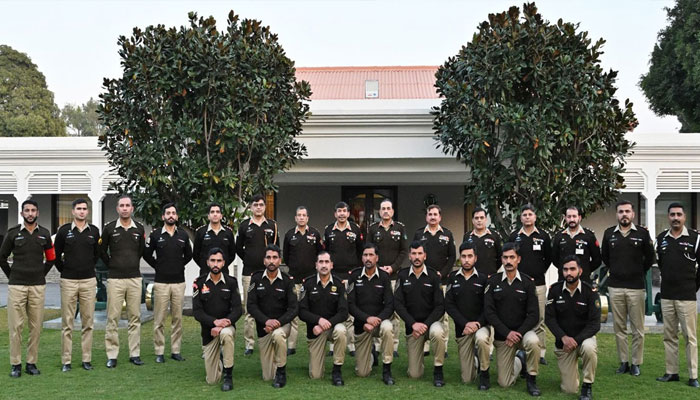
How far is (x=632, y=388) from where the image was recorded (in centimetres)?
614

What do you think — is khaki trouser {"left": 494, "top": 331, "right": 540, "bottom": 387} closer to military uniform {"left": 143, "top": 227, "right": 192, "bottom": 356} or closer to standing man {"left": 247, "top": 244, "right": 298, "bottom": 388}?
standing man {"left": 247, "top": 244, "right": 298, "bottom": 388}

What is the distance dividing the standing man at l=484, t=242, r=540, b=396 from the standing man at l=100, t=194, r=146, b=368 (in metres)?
3.76

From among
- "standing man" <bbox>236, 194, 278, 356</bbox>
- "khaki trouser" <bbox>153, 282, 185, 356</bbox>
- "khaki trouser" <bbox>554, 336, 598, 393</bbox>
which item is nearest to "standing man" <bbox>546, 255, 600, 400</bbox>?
"khaki trouser" <bbox>554, 336, 598, 393</bbox>

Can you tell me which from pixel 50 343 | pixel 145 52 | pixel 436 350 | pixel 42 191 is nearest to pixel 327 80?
pixel 42 191

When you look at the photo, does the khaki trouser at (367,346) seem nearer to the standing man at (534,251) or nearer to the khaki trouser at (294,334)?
the khaki trouser at (294,334)

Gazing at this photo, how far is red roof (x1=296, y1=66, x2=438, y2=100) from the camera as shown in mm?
20891

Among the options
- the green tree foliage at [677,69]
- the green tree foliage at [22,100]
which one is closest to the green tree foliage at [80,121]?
the green tree foliage at [22,100]

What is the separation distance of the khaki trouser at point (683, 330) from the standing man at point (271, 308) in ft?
12.0

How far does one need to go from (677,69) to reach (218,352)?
18.7m

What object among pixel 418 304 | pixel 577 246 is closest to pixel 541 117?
pixel 577 246

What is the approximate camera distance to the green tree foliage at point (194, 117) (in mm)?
9094

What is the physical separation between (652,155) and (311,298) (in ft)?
30.7

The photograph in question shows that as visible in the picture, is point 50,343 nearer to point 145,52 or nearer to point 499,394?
point 145,52

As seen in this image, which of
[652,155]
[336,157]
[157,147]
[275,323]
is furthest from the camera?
[652,155]
